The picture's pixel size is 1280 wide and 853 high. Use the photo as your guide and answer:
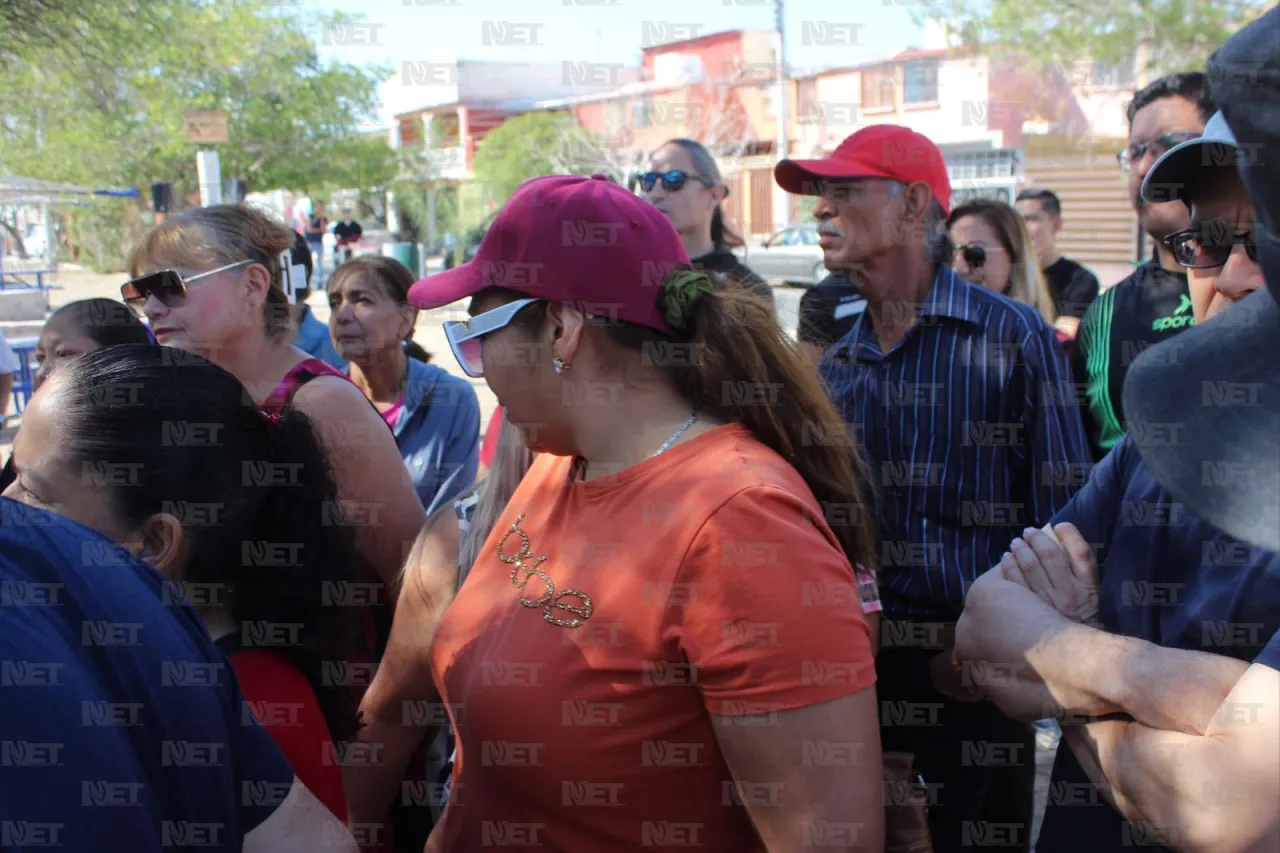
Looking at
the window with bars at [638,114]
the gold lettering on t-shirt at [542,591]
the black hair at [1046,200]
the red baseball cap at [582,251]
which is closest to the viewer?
the gold lettering on t-shirt at [542,591]

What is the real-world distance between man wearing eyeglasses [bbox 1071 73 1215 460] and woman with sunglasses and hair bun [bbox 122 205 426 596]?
2.27m

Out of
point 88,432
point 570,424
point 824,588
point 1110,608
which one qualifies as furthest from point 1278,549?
point 88,432

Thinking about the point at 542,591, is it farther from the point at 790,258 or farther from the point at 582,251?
the point at 790,258

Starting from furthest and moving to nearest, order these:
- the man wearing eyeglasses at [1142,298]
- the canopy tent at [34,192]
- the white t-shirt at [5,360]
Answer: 1. the canopy tent at [34,192]
2. the white t-shirt at [5,360]
3. the man wearing eyeglasses at [1142,298]

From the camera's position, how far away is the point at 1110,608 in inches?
69.5

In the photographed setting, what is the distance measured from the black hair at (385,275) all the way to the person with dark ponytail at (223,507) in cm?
280

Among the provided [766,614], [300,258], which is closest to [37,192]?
[300,258]

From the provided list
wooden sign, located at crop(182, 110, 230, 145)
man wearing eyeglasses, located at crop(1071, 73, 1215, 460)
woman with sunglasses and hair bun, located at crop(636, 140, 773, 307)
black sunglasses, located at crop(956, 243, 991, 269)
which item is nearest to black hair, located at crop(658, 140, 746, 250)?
woman with sunglasses and hair bun, located at crop(636, 140, 773, 307)

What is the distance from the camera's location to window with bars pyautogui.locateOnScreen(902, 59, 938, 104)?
103 feet

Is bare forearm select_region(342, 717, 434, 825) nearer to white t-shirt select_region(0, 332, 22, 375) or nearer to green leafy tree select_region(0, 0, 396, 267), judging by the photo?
white t-shirt select_region(0, 332, 22, 375)

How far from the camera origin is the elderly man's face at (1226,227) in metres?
1.52

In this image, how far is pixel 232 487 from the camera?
1932 mm

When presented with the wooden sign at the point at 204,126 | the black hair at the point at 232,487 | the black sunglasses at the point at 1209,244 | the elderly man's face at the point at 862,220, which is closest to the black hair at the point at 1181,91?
the elderly man's face at the point at 862,220

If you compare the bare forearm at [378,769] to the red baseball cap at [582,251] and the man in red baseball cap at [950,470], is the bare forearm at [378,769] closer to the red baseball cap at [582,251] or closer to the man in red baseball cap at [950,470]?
the red baseball cap at [582,251]
